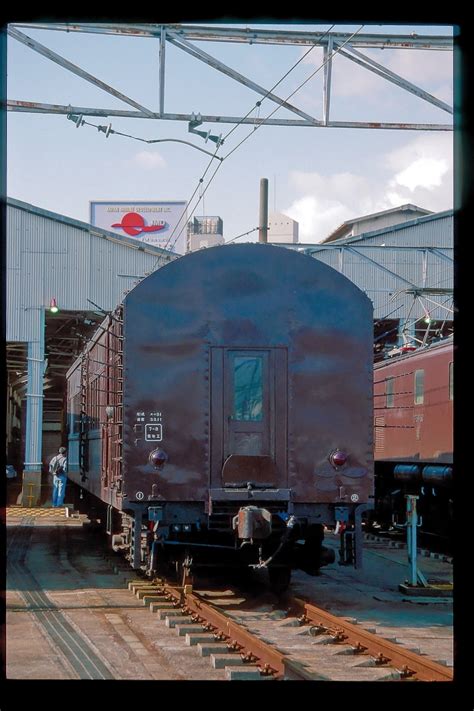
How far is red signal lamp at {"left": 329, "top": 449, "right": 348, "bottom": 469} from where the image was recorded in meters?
11.3

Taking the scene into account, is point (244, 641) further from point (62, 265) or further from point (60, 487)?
point (62, 265)

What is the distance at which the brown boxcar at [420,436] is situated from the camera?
17.7 metres

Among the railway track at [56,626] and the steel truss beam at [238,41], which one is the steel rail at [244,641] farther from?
the steel truss beam at [238,41]

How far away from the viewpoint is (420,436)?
19.1 meters

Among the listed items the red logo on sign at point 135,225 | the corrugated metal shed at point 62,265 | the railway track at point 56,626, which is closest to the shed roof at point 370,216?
the red logo on sign at point 135,225

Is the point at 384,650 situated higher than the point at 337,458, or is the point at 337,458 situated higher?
the point at 337,458

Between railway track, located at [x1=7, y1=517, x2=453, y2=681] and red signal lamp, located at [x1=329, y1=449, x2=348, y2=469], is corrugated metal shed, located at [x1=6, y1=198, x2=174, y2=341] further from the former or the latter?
red signal lamp, located at [x1=329, y1=449, x2=348, y2=469]

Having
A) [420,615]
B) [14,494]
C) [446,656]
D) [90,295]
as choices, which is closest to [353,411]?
[420,615]

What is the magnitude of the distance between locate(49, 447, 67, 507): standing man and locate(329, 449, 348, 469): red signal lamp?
14130 mm

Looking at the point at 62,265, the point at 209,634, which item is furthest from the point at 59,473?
the point at 209,634

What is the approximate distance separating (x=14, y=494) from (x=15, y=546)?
17988mm

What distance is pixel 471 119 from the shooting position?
21.0 feet

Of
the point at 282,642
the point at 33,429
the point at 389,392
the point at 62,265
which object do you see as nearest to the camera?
the point at 282,642

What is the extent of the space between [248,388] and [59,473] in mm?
14455
